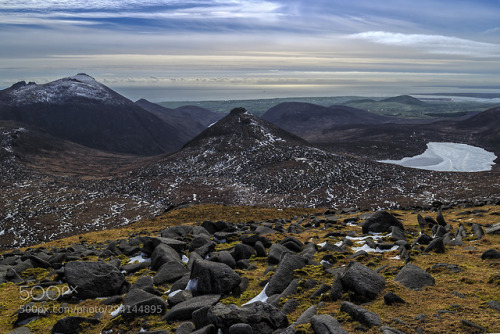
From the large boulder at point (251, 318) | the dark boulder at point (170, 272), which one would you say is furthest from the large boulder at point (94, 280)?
the large boulder at point (251, 318)

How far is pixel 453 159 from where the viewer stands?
160000mm

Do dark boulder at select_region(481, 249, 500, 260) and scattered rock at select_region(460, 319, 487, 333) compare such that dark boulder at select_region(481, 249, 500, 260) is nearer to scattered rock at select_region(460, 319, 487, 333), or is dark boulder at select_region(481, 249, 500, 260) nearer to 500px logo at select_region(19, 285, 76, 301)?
scattered rock at select_region(460, 319, 487, 333)

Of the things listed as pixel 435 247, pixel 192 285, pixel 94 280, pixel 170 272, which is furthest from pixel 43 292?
pixel 435 247

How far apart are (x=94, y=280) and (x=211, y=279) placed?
608cm

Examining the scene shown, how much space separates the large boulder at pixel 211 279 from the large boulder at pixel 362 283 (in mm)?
4820

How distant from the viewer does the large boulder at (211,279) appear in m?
13.9

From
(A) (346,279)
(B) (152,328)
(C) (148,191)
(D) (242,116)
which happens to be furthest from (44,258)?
(D) (242,116)

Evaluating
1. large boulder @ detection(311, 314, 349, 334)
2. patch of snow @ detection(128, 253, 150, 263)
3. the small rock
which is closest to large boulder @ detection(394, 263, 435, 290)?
large boulder @ detection(311, 314, 349, 334)

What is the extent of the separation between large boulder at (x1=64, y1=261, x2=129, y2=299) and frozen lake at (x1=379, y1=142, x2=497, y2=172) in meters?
148

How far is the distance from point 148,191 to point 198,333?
3467 inches

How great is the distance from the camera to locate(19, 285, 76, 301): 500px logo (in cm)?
1532

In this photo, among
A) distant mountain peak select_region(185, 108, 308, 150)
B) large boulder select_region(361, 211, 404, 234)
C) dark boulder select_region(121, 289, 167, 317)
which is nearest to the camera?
dark boulder select_region(121, 289, 167, 317)

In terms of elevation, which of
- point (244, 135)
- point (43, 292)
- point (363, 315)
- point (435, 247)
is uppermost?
point (363, 315)

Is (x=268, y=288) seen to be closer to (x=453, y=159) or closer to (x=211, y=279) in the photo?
(x=211, y=279)
